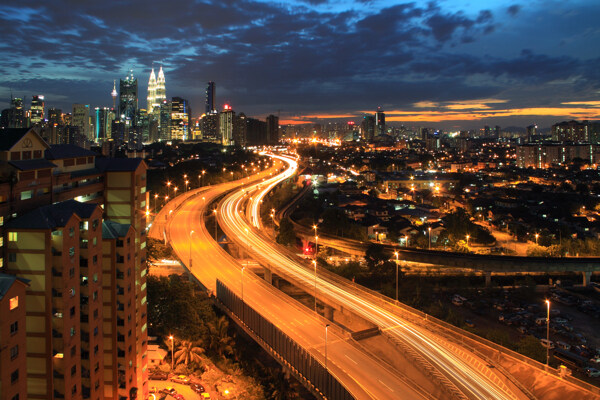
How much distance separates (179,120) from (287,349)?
112853 mm

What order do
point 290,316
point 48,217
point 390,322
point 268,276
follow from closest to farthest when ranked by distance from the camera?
point 48,217
point 390,322
point 290,316
point 268,276

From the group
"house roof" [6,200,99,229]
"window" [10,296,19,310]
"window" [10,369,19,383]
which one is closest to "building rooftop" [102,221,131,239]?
"house roof" [6,200,99,229]

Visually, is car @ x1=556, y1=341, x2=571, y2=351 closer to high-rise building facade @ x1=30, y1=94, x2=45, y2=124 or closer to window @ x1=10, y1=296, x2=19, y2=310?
window @ x1=10, y1=296, x2=19, y2=310

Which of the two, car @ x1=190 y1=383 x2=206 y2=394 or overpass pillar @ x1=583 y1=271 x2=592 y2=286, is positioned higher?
overpass pillar @ x1=583 y1=271 x2=592 y2=286

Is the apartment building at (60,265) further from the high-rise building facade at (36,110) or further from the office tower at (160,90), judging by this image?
the office tower at (160,90)

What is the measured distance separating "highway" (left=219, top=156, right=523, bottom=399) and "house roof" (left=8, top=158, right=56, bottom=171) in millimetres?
8413

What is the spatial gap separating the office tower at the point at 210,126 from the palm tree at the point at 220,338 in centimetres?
10157

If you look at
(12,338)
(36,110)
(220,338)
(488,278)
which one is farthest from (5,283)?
(36,110)

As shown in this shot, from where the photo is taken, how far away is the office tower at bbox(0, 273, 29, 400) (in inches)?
262

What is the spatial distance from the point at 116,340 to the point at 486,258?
15.2 metres

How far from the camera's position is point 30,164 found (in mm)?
9289

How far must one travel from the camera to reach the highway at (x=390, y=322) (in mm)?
9346

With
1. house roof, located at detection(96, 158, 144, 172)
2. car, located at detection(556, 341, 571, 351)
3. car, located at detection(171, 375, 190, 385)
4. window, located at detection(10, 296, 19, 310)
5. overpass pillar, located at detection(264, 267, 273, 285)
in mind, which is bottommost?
car, located at detection(171, 375, 190, 385)

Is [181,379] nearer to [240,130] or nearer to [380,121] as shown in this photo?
[240,130]
